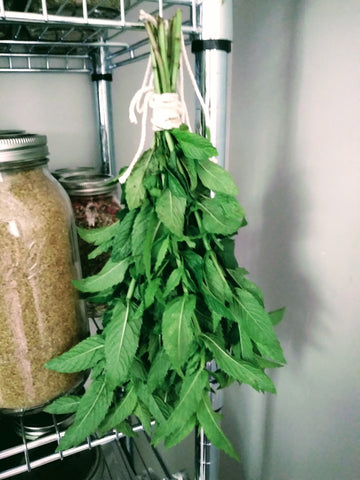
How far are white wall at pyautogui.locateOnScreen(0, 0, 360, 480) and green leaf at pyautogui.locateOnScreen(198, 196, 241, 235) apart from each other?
0.73 feet

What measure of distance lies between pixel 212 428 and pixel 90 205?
0.37 m

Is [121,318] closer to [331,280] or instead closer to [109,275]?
[109,275]

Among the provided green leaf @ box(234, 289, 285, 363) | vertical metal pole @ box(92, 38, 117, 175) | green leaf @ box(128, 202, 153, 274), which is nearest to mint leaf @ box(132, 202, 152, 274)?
green leaf @ box(128, 202, 153, 274)

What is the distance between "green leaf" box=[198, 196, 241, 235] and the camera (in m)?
0.40

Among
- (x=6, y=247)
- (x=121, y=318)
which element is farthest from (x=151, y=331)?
(x=6, y=247)

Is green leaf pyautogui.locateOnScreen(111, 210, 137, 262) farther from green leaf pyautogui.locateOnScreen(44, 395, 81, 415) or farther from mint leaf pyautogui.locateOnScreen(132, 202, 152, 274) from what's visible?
green leaf pyautogui.locateOnScreen(44, 395, 81, 415)

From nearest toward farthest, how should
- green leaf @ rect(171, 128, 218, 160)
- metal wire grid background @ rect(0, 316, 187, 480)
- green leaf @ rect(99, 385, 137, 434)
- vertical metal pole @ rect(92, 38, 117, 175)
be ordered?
1. green leaf @ rect(171, 128, 218, 160)
2. green leaf @ rect(99, 385, 137, 434)
3. metal wire grid background @ rect(0, 316, 187, 480)
4. vertical metal pole @ rect(92, 38, 117, 175)

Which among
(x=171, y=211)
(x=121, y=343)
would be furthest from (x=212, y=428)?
(x=171, y=211)

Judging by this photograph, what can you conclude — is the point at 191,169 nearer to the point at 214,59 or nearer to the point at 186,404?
the point at 214,59

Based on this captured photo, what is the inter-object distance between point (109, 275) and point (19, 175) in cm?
17

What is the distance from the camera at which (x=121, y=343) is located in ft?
1.42

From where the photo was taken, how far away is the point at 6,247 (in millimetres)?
449

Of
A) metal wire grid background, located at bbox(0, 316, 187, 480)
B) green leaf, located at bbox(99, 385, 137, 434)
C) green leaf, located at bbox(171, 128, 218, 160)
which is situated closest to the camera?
green leaf, located at bbox(171, 128, 218, 160)

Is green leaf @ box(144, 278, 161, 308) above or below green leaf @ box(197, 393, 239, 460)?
above
